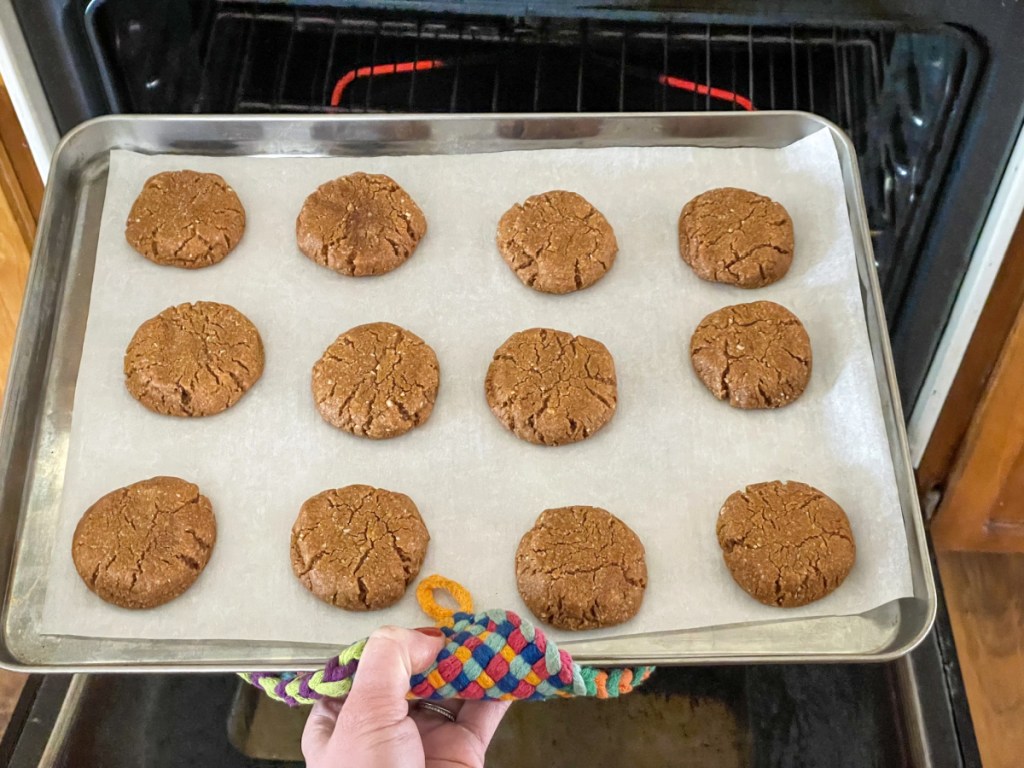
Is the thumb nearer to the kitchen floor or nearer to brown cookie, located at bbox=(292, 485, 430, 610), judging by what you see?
brown cookie, located at bbox=(292, 485, 430, 610)

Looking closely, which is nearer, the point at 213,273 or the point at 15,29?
the point at 15,29

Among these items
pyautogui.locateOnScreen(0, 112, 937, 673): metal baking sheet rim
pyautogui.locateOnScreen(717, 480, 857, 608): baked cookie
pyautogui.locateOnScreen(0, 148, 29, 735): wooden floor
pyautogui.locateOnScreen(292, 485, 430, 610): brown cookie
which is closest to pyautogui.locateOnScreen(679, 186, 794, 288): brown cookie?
pyautogui.locateOnScreen(0, 112, 937, 673): metal baking sheet rim

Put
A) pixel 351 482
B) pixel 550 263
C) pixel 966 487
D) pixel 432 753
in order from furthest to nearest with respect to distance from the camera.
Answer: pixel 966 487, pixel 550 263, pixel 351 482, pixel 432 753

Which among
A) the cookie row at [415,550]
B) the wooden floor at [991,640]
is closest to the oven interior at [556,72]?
the cookie row at [415,550]

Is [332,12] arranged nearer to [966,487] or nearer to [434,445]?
[434,445]

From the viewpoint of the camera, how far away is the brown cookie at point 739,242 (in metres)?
1.38

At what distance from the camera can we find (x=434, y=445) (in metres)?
1.29

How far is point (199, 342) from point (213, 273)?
143mm

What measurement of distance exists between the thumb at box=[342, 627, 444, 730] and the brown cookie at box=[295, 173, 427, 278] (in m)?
0.61

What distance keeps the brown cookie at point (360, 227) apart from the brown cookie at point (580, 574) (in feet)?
1.56

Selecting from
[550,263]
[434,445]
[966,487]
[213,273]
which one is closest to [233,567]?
[434,445]

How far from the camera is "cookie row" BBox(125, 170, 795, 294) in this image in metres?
1.38

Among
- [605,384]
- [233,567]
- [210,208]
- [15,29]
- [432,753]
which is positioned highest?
[15,29]

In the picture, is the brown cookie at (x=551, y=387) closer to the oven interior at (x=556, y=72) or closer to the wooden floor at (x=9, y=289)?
the oven interior at (x=556, y=72)
